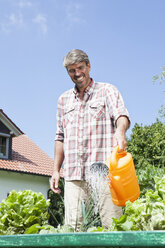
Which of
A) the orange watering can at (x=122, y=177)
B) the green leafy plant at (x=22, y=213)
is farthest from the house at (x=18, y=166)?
the orange watering can at (x=122, y=177)

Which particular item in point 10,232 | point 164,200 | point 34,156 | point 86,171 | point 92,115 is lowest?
point 10,232

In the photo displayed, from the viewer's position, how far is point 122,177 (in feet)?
7.84

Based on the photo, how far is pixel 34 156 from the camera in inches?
848

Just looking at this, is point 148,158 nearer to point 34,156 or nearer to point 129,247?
point 34,156

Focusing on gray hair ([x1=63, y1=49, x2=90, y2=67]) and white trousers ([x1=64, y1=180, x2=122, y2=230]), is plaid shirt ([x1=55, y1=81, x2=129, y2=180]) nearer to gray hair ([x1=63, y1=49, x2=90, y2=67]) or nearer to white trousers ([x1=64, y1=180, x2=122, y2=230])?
white trousers ([x1=64, y1=180, x2=122, y2=230])

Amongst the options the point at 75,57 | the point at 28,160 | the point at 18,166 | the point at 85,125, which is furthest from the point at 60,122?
the point at 28,160

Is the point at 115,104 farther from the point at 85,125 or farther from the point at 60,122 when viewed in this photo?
the point at 60,122

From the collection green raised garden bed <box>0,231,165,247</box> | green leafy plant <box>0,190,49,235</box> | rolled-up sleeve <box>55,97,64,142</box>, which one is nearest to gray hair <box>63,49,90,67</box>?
rolled-up sleeve <box>55,97,64,142</box>

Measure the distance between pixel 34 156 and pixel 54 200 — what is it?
422 centimetres

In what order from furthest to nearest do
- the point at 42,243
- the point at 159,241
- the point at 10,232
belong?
the point at 10,232 < the point at 42,243 < the point at 159,241

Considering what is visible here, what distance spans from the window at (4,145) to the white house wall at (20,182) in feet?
4.63

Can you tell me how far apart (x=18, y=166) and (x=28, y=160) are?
5.32ft

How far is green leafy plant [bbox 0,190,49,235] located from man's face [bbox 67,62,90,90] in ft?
3.38

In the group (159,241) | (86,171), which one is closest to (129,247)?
(159,241)
